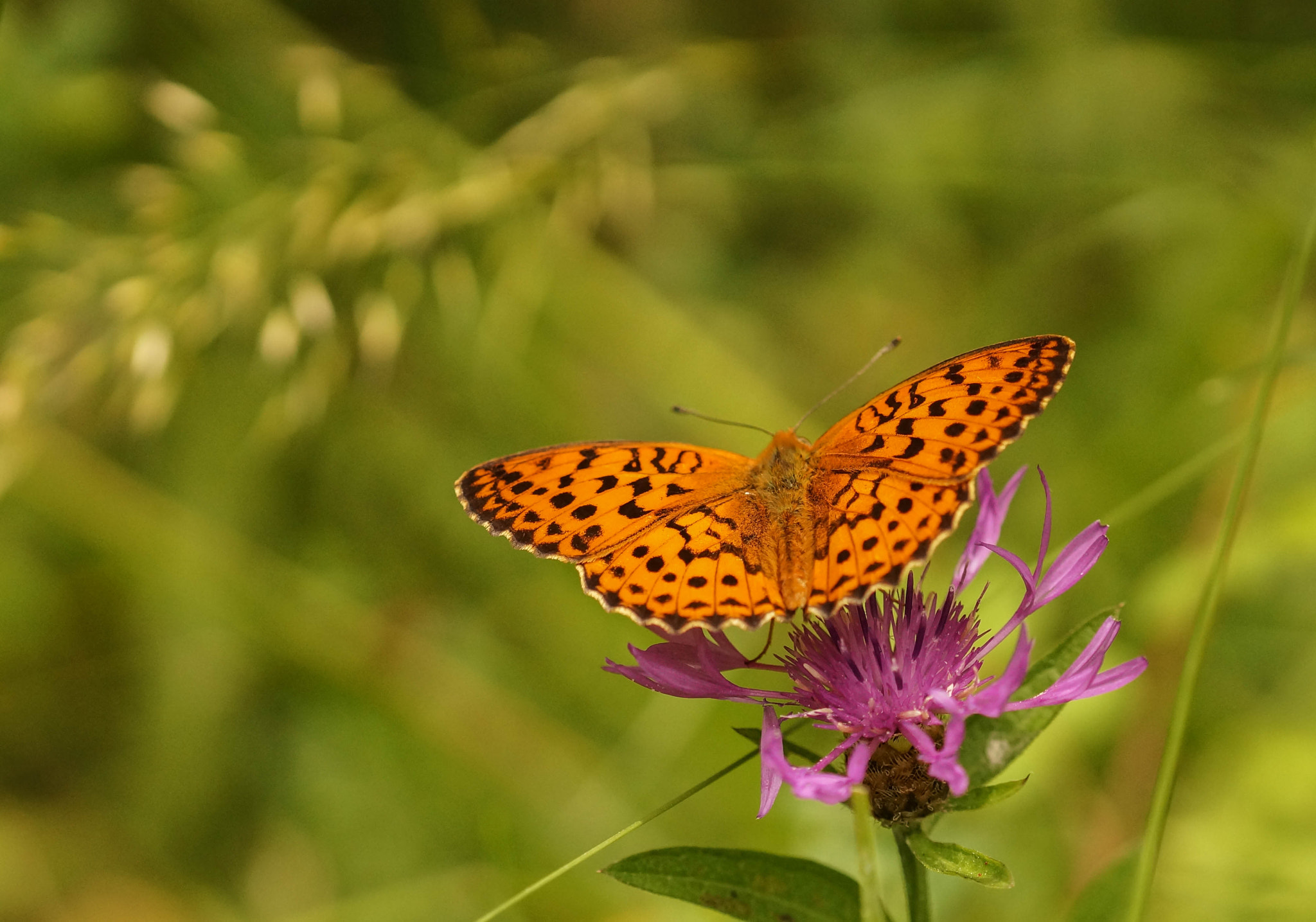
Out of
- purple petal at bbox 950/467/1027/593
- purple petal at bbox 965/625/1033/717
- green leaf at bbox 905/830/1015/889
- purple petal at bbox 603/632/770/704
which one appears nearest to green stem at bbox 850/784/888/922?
green leaf at bbox 905/830/1015/889

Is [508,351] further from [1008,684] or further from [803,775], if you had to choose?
[1008,684]

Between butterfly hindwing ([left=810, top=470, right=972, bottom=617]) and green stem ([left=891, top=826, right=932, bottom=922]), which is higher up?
butterfly hindwing ([left=810, top=470, right=972, bottom=617])

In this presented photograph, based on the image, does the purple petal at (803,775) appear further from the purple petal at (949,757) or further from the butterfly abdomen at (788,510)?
the butterfly abdomen at (788,510)

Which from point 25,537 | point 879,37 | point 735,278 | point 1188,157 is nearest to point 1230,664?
point 1188,157

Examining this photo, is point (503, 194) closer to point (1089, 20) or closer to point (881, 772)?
point (1089, 20)

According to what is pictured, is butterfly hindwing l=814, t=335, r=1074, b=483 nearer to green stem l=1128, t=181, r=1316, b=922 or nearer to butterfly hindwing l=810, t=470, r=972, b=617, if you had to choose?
butterfly hindwing l=810, t=470, r=972, b=617
